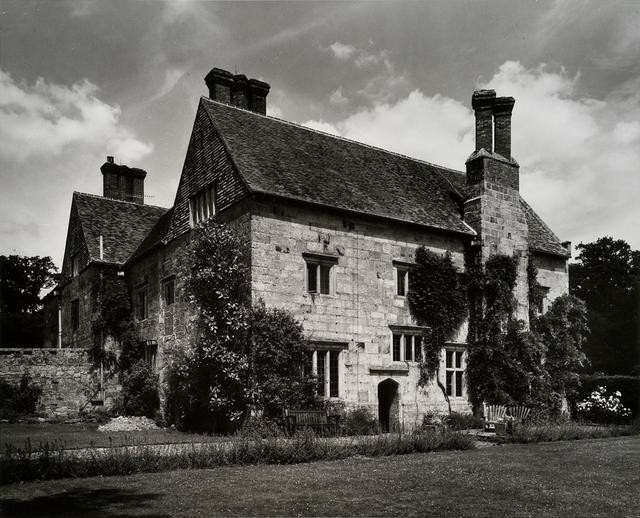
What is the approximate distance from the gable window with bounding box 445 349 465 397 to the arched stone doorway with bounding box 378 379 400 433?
2650mm

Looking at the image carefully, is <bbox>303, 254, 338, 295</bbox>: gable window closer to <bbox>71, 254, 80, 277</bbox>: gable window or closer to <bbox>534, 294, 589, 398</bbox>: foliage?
<bbox>534, 294, 589, 398</bbox>: foliage

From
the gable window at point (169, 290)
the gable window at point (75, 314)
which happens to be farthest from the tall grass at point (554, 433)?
the gable window at point (75, 314)

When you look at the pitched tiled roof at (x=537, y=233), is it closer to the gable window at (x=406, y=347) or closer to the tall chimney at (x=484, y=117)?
the tall chimney at (x=484, y=117)

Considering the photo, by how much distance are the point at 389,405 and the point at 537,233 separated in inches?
502

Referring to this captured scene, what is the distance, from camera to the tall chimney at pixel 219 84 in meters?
26.1

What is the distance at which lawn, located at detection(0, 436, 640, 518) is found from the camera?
8.20 meters

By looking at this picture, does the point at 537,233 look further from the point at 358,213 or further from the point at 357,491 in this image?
the point at 357,491

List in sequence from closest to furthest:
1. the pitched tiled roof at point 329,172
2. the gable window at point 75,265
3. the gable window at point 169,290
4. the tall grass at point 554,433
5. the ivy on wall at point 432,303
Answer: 1. the tall grass at point 554,433
2. the pitched tiled roof at point 329,172
3. the ivy on wall at point 432,303
4. the gable window at point 169,290
5. the gable window at point 75,265

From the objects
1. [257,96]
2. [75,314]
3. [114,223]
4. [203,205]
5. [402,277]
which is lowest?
[75,314]

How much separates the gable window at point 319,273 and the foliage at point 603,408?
12.4 meters

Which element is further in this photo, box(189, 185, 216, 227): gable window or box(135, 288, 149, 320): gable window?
box(135, 288, 149, 320): gable window

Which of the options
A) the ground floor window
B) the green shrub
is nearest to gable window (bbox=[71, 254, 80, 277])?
the ground floor window

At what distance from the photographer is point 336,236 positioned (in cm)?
2105

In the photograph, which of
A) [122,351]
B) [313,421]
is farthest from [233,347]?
[122,351]
